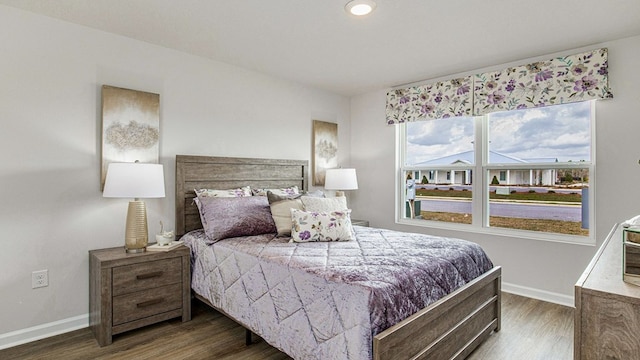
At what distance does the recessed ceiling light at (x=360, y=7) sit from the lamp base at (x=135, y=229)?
212 cm

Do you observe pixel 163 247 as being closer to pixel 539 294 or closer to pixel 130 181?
pixel 130 181

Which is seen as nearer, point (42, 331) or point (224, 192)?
point (42, 331)

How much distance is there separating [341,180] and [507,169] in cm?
180

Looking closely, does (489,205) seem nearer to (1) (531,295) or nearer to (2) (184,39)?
(1) (531,295)

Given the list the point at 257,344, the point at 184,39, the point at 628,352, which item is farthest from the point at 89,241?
the point at 628,352

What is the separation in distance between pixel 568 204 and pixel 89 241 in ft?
13.9

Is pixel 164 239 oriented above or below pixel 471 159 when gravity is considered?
below

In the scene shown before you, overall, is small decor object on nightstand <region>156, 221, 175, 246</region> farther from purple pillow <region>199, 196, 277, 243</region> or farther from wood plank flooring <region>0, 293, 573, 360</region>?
wood plank flooring <region>0, 293, 573, 360</region>

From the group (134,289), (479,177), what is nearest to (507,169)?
(479,177)

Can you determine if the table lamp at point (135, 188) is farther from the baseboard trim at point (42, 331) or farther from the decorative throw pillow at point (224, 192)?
the baseboard trim at point (42, 331)

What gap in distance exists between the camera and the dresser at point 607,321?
100 cm

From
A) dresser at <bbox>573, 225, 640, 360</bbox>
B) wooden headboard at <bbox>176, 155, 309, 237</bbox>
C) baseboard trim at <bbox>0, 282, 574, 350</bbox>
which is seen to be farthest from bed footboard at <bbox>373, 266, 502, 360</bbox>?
baseboard trim at <bbox>0, 282, 574, 350</bbox>

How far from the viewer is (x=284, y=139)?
13.3ft

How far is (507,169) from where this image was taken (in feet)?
11.7
